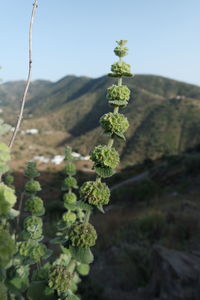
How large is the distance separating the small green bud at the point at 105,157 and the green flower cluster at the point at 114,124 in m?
0.11

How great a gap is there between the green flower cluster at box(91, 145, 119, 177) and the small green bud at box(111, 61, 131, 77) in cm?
51

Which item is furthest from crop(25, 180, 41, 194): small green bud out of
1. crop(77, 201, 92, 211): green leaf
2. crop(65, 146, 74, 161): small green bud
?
crop(77, 201, 92, 211): green leaf

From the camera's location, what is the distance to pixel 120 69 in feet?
6.58

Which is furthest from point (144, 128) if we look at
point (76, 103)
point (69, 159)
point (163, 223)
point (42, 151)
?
point (69, 159)

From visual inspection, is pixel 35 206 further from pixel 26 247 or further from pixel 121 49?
pixel 121 49

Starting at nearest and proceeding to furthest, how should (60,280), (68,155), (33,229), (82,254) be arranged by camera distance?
(60,280) → (82,254) → (33,229) → (68,155)

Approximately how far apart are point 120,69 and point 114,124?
39 cm

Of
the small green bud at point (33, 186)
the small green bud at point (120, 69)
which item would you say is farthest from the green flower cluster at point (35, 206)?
the small green bud at point (120, 69)

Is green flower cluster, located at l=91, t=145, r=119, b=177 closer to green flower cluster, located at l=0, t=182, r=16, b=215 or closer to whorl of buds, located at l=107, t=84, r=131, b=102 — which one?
whorl of buds, located at l=107, t=84, r=131, b=102

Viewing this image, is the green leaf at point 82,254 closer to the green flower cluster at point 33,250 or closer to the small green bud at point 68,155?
the green flower cluster at point 33,250

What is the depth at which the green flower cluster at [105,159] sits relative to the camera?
1.90m

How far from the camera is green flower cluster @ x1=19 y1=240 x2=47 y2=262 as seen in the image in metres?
2.17

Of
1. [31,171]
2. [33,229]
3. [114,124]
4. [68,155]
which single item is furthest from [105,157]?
[68,155]

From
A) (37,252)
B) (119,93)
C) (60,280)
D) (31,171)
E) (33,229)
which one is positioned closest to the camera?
(60,280)
